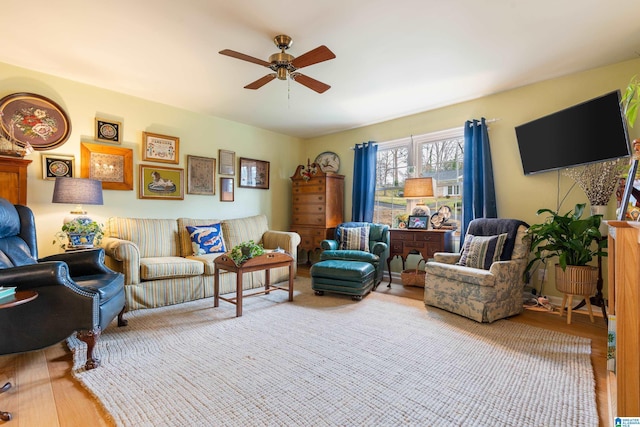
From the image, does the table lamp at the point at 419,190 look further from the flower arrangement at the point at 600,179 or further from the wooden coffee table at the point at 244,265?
the wooden coffee table at the point at 244,265

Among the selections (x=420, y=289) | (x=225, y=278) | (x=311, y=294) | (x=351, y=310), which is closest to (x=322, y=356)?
(x=351, y=310)

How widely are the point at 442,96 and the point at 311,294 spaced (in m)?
3.00

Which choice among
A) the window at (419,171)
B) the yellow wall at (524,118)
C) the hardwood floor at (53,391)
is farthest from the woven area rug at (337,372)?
the window at (419,171)

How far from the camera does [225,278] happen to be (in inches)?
144

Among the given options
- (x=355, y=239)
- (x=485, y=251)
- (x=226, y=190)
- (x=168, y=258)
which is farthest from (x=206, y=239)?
(x=485, y=251)

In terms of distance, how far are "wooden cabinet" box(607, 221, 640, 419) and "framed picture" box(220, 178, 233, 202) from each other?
14.8 feet

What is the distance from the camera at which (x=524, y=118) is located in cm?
350

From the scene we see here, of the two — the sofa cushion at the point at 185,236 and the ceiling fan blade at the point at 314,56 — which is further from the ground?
the ceiling fan blade at the point at 314,56

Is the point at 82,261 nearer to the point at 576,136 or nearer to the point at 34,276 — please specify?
the point at 34,276

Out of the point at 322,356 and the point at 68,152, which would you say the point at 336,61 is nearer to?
the point at 322,356

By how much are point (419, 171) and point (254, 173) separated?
107 inches

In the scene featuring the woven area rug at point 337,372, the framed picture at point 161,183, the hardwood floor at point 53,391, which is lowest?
the hardwood floor at point 53,391

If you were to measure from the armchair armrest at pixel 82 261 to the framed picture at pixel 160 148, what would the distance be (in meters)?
1.81

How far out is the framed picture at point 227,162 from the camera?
472 centimetres
